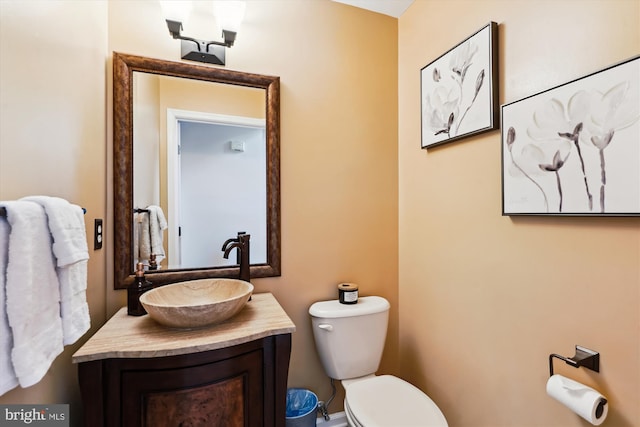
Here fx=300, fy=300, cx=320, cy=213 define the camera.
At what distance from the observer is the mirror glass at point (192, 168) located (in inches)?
54.3

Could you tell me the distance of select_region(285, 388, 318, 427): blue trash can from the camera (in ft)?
4.92

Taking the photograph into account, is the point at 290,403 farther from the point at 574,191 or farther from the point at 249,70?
the point at 249,70

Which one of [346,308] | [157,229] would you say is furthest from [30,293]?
[346,308]

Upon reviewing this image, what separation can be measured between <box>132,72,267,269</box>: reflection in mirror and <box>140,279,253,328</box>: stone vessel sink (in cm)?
16

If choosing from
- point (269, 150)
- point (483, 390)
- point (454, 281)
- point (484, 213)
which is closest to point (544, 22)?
point (484, 213)

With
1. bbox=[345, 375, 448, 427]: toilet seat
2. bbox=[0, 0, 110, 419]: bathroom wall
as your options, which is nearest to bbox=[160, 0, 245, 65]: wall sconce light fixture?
bbox=[0, 0, 110, 419]: bathroom wall

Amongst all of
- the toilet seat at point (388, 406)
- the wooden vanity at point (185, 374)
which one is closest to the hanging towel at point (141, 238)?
the wooden vanity at point (185, 374)

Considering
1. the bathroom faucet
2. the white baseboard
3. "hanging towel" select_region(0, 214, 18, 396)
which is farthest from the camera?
the white baseboard

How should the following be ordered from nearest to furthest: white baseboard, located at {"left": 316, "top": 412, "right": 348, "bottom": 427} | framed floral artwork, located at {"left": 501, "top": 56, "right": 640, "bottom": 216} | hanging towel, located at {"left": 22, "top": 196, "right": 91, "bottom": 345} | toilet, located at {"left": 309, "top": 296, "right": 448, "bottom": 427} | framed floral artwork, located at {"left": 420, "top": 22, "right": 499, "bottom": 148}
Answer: hanging towel, located at {"left": 22, "top": 196, "right": 91, "bottom": 345}, framed floral artwork, located at {"left": 501, "top": 56, "right": 640, "bottom": 216}, framed floral artwork, located at {"left": 420, "top": 22, "right": 499, "bottom": 148}, toilet, located at {"left": 309, "top": 296, "right": 448, "bottom": 427}, white baseboard, located at {"left": 316, "top": 412, "right": 348, "bottom": 427}

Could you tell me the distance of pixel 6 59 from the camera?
71 centimetres

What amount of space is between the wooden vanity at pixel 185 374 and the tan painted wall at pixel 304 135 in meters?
0.16

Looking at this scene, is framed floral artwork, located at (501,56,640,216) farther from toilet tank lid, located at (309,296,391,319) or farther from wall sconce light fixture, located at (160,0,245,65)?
wall sconce light fixture, located at (160,0,245,65)

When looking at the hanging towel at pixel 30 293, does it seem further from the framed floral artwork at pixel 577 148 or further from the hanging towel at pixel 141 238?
the framed floral artwork at pixel 577 148

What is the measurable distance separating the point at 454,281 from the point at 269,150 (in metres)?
1.15
